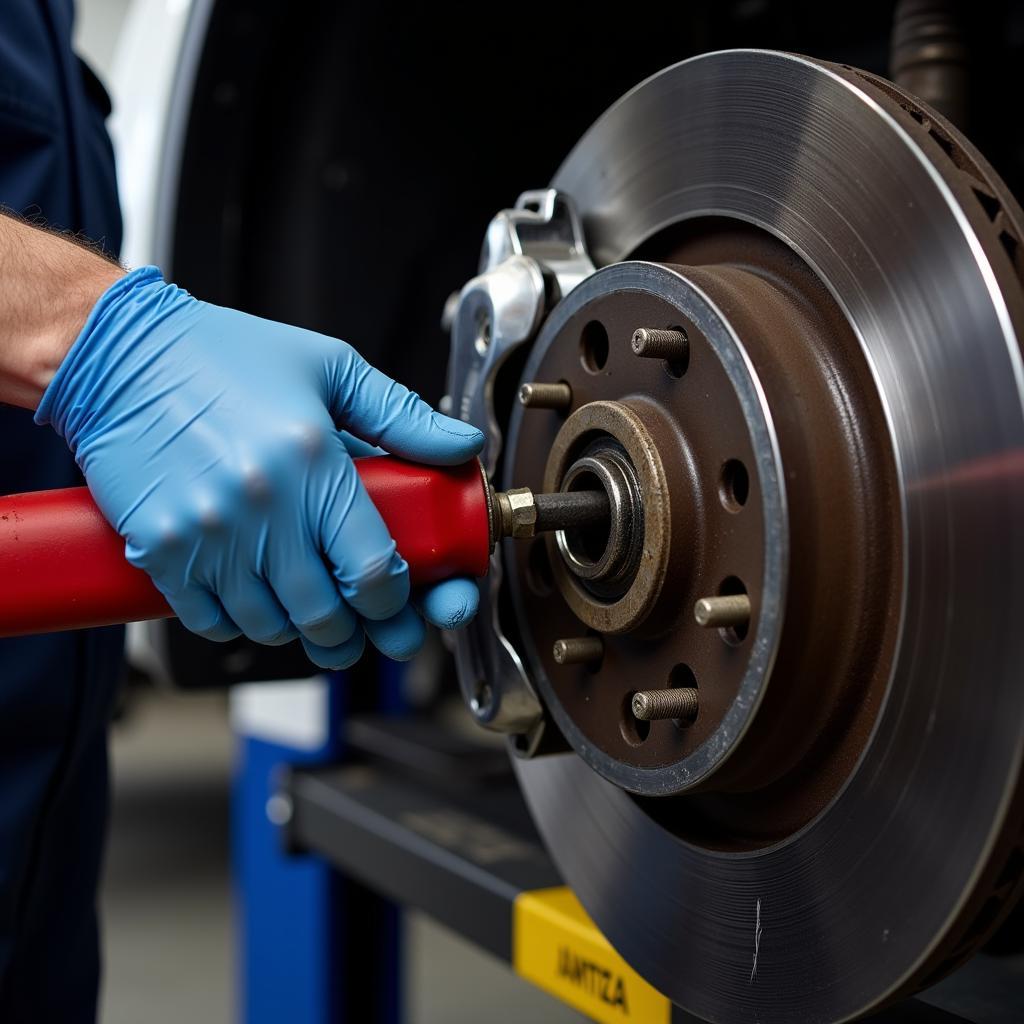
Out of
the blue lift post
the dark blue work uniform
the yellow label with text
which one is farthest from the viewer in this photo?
the blue lift post

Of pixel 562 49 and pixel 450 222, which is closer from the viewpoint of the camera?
pixel 562 49

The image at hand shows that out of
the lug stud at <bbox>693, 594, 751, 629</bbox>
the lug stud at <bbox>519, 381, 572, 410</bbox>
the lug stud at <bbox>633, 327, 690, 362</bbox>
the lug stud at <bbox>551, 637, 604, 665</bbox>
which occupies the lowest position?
the lug stud at <bbox>551, 637, 604, 665</bbox>

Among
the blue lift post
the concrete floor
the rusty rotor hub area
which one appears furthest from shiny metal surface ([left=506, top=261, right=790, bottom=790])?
the concrete floor

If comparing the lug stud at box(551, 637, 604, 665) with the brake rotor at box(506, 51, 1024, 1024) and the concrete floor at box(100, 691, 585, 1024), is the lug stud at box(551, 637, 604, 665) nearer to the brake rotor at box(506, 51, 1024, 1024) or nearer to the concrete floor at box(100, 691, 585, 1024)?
the brake rotor at box(506, 51, 1024, 1024)

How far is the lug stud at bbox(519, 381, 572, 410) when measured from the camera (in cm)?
53

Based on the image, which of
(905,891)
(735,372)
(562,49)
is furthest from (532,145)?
(905,891)

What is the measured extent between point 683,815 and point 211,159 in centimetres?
69

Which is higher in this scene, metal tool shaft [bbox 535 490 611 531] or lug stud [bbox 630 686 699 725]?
metal tool shaft [bbox 535 490 611 531]

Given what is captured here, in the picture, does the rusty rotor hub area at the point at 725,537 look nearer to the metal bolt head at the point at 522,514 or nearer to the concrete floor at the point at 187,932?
the metal bolt head at the point at 522,514

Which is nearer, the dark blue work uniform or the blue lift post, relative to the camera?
the dark blue work uniform

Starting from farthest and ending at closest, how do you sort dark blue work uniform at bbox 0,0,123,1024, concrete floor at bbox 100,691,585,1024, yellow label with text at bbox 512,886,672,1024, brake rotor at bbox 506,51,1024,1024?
concrete floor at bbox 100,691,585,1024
dark blue work uniform at bbox 0,0,123,1024
yellow label with text at bbox 512,886,672,1024
brake rotor at bbox 506,51,1024,1024

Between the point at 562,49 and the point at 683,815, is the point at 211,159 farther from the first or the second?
the point at 683,815

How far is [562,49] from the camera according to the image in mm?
932

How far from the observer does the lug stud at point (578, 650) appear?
52 cm
